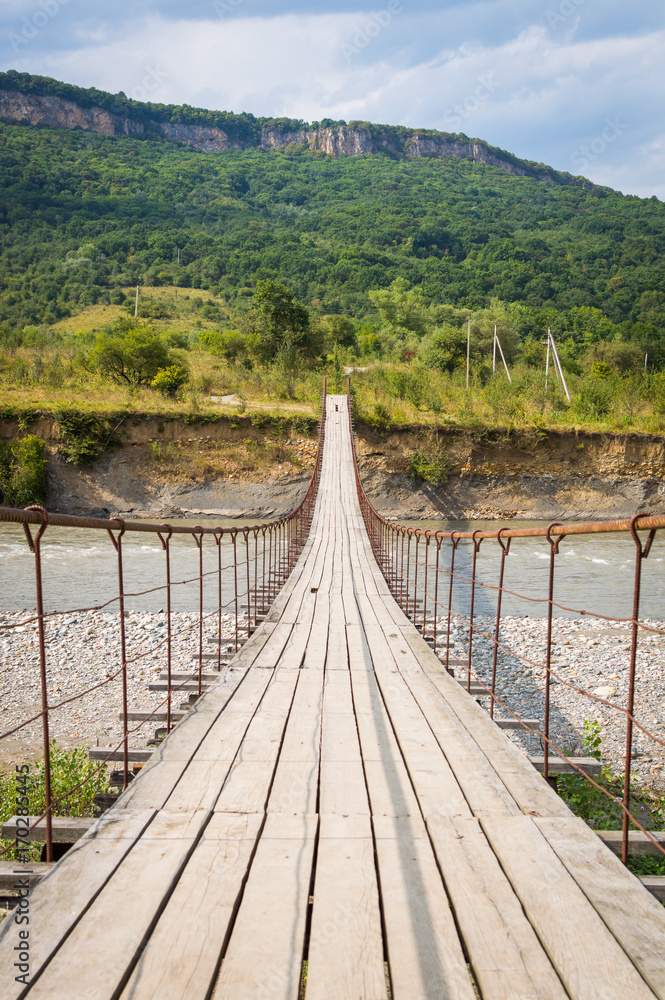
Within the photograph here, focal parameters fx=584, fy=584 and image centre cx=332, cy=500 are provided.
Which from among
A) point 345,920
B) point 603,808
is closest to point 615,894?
point 345,920

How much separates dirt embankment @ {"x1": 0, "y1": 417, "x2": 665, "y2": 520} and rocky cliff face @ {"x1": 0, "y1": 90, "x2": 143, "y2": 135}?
92055 mm

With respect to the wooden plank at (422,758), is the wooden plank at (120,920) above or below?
above

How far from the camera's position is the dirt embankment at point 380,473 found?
15586 millimetres

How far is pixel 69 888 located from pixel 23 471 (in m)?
15.4

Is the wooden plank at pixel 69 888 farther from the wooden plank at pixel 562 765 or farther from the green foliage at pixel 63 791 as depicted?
the green foliage at pixel 63 791

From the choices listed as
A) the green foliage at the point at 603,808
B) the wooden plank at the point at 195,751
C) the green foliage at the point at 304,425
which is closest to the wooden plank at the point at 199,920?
the wooden plank at the point at 195,751

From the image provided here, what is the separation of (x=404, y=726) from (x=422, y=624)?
Result: 1830 mm

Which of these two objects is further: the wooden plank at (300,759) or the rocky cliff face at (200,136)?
the rocky cliff face at (200,136)

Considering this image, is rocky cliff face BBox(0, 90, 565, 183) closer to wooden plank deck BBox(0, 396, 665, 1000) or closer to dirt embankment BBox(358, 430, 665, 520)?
dirt embankment BBox(358, 430, 665, 520)

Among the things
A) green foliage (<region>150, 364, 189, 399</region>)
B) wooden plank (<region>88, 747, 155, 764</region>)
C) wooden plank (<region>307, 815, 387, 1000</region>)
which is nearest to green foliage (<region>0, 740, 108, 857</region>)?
wooden plank (<region>88, 747, 155, 764</region>)

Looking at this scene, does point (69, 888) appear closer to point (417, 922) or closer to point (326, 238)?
point (417, 922)

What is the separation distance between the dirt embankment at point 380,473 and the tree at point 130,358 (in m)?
3.63

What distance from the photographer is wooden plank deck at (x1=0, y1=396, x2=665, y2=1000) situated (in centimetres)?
103

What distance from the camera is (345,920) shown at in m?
1.18
